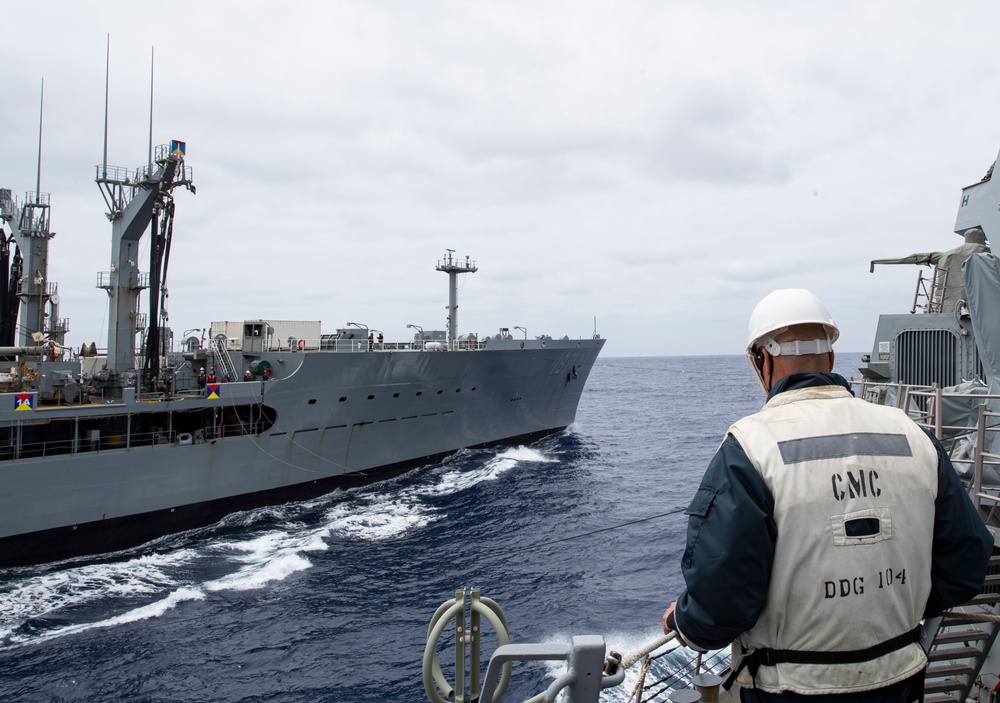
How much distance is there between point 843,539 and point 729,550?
0.37 m

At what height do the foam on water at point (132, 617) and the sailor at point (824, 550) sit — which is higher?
the sailor at point (824, 550)

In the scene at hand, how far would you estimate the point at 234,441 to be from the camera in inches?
769

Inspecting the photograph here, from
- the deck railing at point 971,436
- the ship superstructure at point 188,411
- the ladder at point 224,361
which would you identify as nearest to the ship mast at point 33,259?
the ship superstructure at point 188,411

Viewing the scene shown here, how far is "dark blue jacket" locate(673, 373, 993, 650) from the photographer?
5.99ft

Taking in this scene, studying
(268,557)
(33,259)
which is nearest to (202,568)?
(268,557)

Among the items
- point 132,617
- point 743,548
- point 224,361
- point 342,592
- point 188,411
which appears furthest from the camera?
point 224,361

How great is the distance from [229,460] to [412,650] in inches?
427

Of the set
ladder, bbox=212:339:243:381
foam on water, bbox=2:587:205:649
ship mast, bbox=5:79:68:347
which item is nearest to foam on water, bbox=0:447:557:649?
foam on water, bbox=2:587:205:649

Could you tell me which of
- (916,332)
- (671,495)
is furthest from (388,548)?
(916,332)

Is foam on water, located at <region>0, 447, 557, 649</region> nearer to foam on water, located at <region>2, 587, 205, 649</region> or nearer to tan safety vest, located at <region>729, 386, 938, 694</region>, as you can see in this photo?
foam on water, located at <region>2, 587, 205, 649</region>

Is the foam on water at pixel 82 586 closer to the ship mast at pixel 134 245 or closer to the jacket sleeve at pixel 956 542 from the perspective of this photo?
the ship mast at pixel 134 245

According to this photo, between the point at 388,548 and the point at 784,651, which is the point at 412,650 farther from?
the point at 784,651

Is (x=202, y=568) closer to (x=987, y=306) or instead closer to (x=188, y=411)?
(x=188, y=411)

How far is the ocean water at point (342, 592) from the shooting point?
36.0 feet
